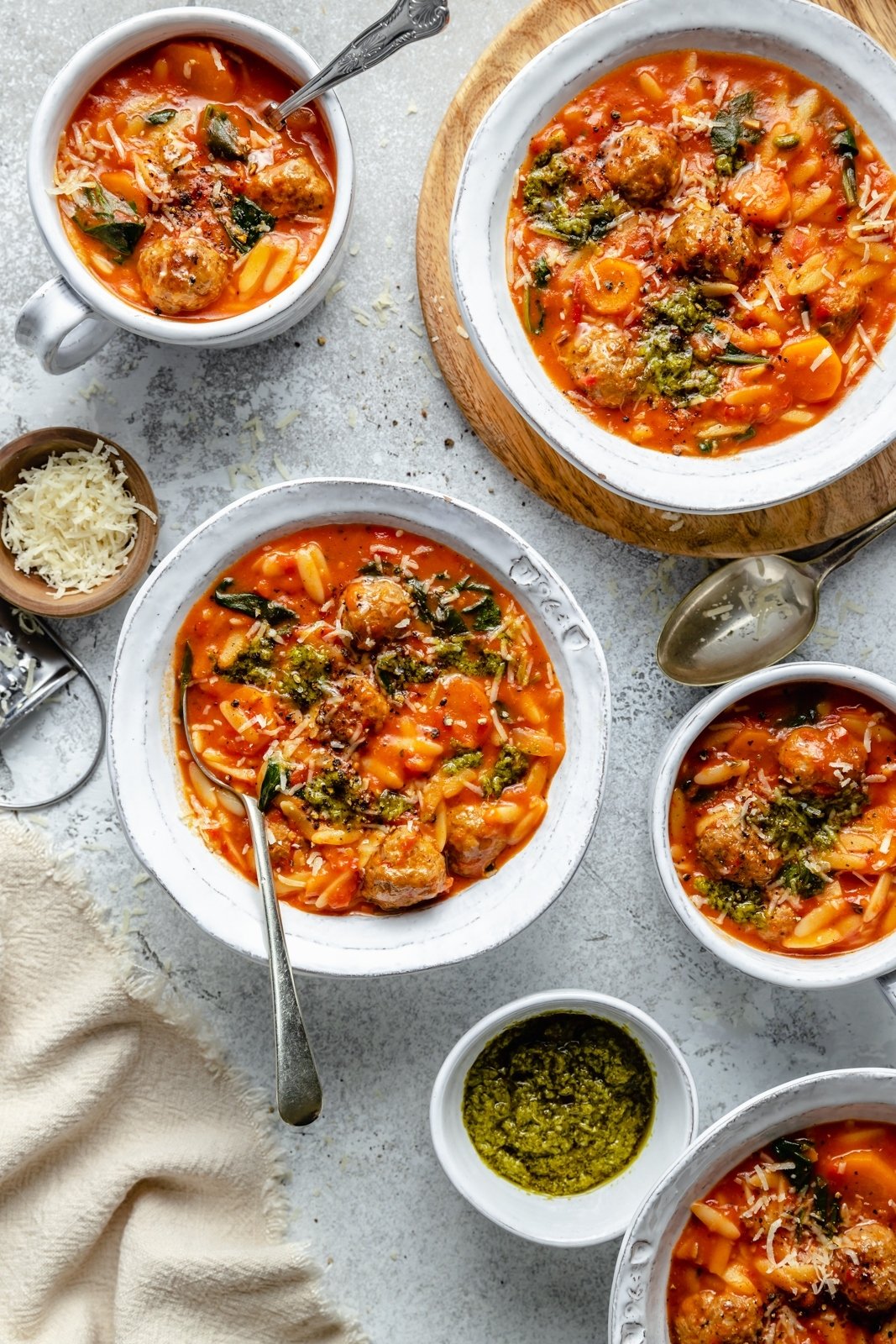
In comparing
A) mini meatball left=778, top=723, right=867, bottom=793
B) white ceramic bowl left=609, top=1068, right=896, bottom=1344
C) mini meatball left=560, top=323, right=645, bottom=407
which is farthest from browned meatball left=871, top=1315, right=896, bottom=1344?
mini meatball left=560, top=323, right=645, bottom=407

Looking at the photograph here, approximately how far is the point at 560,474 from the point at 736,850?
1418 millimetres

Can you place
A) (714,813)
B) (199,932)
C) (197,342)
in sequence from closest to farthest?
1. (197,342)
2. (714,813)
3. (199,932)

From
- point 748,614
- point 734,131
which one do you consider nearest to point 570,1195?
point 748,614

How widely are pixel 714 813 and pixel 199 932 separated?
189cm

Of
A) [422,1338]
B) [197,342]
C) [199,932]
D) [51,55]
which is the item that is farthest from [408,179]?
[422,1338]

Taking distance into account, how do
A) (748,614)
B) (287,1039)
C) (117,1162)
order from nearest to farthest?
(287,1039) < (748,614) < (117,1162)

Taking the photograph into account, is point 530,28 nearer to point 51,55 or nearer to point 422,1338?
point 51,55

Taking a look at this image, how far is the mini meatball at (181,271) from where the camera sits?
349cm

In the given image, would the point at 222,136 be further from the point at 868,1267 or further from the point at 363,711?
the point at 868,1267

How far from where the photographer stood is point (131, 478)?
3887 millimetres

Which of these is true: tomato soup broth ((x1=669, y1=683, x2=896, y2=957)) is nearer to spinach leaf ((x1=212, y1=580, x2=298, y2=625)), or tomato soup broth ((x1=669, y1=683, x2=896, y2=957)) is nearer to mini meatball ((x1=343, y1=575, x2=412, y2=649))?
mini meatball ((x1=343, y1=575, x2=412, y2=649))

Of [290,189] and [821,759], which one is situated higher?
[290,189]

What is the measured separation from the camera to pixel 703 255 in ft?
11.7

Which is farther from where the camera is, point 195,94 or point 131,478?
point 131,478
